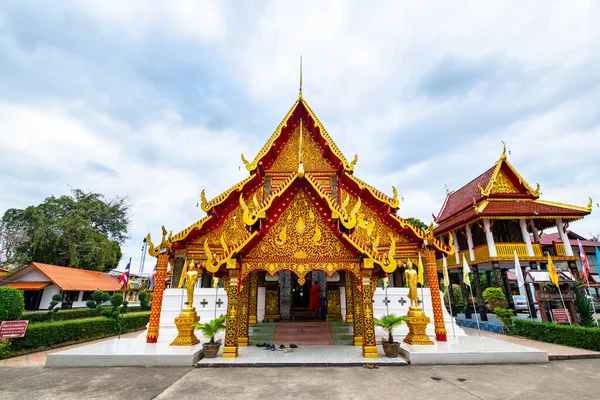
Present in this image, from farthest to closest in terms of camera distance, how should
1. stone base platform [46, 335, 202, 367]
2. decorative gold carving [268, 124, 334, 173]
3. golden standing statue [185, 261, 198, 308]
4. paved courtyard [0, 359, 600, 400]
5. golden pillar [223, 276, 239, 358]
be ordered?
decorative gold carving [268, 124, 334, 173], golden standing statue [185, 261, 198, 308], golden pillar [223, 276, 239, 358], stone base platform [46, 335, 202, 367], paved courtyard [0, 359, 600, 400]

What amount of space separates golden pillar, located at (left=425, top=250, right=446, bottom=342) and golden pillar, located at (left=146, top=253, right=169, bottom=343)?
8.63 meters

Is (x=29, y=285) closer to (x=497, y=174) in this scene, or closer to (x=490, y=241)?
(x=490, y=241)

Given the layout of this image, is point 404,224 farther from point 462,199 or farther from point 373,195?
point 462,199

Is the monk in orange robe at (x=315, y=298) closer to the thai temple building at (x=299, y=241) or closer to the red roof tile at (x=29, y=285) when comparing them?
the thai temple building at (x=299, y=241)

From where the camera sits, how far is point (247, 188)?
443 inches

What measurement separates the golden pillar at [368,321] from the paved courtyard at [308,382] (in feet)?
2.25

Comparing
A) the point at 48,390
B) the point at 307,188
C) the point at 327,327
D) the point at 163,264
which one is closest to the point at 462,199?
the point at 327,327

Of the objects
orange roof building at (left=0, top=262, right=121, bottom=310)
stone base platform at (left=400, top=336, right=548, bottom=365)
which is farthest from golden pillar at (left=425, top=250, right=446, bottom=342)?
orange roof building at (left=0, top=262, right=121, bottom=310)

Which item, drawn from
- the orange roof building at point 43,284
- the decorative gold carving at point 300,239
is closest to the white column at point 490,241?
the decorative gold carving at point 300,239

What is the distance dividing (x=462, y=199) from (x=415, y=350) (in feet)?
49.5

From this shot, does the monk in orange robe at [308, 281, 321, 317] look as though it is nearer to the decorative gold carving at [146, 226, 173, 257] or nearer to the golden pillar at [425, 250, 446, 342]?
the golden pillar at [425, 250, 446, 342]

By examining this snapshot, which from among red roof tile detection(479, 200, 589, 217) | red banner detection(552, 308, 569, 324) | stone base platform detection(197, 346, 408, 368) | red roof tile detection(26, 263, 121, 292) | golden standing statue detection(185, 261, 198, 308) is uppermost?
red roof tile detection(479, 200, 589, 217)

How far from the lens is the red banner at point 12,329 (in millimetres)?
8752

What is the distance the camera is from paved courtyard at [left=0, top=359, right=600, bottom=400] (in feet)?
16.0
